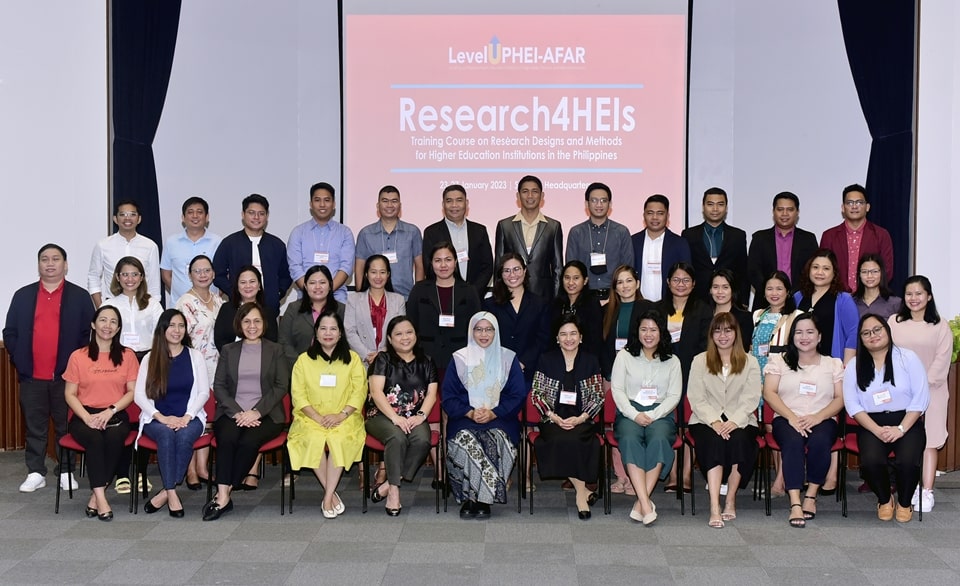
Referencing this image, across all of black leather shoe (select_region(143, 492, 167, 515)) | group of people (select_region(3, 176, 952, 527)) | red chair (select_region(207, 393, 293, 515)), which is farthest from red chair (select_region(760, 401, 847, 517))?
black leather shoe (select_region(143, 492, 167, 515))

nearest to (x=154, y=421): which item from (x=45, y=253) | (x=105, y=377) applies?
(x=105, y=377)

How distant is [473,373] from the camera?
15.4 ft

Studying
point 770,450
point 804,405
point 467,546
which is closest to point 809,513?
point 770,450

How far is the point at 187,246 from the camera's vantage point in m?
5.54

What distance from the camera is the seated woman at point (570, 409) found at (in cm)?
448

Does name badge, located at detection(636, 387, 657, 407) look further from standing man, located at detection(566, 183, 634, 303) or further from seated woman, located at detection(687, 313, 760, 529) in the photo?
standing man, located at detection(566, 183, 634, 303)

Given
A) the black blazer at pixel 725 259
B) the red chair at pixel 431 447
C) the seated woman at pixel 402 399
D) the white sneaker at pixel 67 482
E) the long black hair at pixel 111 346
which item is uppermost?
the black blazer at pixel 725 259

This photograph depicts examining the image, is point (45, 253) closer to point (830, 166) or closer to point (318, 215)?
point (318, 215)

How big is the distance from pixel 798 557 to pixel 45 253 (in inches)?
167

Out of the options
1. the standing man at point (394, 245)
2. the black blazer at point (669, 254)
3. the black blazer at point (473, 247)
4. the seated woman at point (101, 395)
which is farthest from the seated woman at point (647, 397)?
the seated woman at point (101, 395)

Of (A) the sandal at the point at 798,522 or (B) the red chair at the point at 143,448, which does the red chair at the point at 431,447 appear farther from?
(A) the sandal at the point at 798,522

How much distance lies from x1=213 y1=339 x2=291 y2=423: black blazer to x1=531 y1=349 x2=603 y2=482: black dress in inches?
51.7

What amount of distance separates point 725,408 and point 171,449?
2.76m

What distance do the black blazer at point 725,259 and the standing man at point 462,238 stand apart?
1.24 meters
